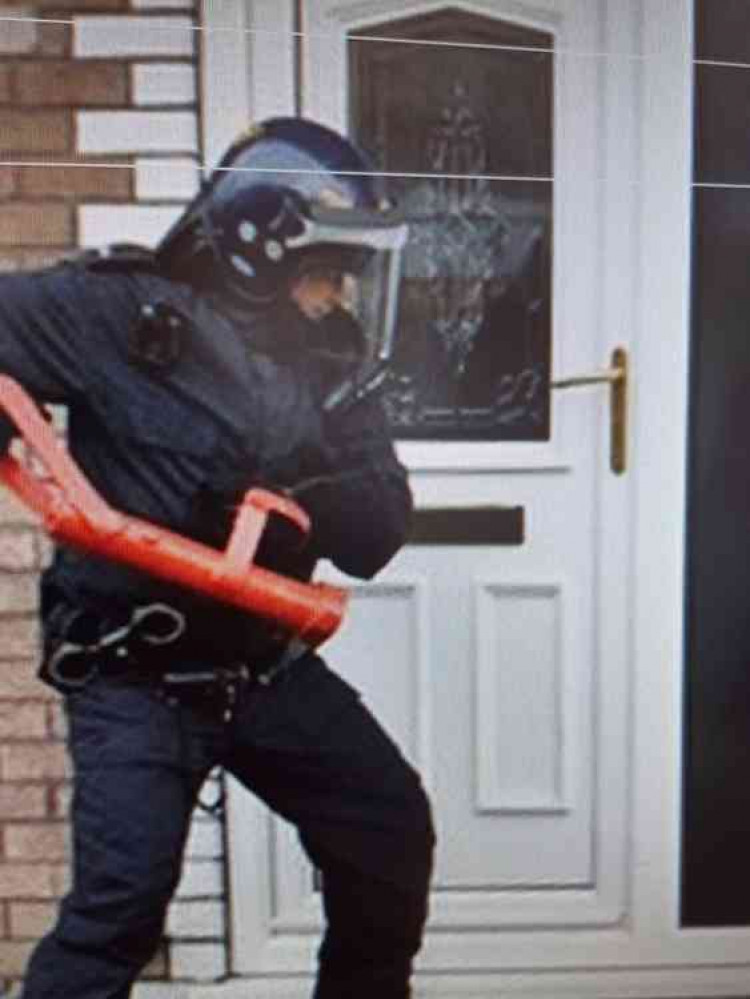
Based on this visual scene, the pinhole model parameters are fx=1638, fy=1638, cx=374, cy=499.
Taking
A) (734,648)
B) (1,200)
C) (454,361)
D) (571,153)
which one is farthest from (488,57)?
(734,648)

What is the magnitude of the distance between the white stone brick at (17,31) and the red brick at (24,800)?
55cm

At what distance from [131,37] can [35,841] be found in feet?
1.97

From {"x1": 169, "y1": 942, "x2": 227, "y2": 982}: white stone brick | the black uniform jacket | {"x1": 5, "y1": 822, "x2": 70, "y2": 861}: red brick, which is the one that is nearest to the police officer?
the black uniform jacket

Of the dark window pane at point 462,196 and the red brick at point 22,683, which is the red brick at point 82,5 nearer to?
the dark window pane at point 462,196

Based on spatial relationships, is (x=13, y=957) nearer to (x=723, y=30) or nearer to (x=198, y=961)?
(x=198, y=961)

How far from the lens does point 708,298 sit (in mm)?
1146

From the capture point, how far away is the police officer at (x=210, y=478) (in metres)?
1.03

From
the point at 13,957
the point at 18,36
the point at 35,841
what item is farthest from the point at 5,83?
the point at 13,957

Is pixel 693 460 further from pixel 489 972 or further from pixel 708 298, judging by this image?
pixel 489 972

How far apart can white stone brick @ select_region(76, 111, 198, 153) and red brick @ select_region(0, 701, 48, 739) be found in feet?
1.35

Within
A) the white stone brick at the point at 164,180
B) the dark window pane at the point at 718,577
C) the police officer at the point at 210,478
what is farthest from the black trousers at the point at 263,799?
the white stone brick at the point at 164,180

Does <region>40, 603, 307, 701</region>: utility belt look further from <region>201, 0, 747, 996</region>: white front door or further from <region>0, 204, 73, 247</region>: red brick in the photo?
<region>0, 204, 73, 247</region>: red brick

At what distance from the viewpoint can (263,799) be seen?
1.21 meters

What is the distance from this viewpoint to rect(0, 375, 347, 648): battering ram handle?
1026mm
